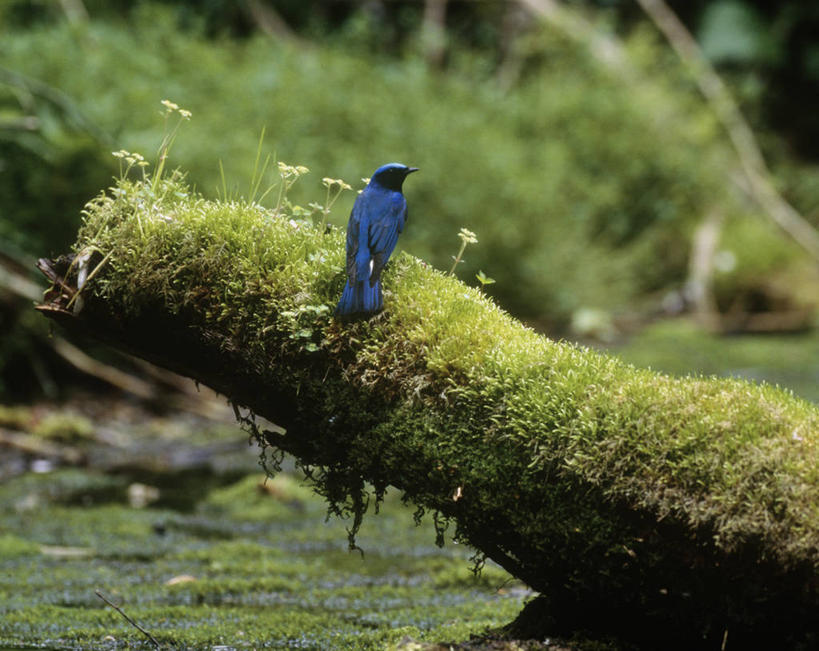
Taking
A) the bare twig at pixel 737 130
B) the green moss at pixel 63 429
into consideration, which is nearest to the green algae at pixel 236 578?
the green moss at pixel 63 429

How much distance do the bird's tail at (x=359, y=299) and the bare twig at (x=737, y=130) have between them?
1026 centimetres

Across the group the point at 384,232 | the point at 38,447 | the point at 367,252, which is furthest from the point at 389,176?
the point at 38,447

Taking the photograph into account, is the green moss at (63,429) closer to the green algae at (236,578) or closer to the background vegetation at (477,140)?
the background vegetation at (477,140)

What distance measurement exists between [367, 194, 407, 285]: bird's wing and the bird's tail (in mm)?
30

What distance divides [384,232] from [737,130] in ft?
39.8

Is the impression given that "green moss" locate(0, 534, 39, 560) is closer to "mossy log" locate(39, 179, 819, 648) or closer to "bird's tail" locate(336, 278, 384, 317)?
"mossy log" locate(39, 179, 819, 648)

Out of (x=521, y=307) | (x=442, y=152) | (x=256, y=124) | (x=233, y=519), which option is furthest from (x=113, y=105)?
(x=233, y=519)

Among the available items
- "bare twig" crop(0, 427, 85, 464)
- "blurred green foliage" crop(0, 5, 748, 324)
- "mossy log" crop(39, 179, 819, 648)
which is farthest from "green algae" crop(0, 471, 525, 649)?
"blurred green foliage" crop(0, 5, 748, 324)

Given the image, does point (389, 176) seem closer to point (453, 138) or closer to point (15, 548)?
point (15, 548)

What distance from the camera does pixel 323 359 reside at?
2.92 metres

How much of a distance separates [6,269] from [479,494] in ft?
18.7

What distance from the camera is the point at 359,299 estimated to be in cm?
285

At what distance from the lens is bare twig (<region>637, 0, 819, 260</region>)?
1255 centimetres

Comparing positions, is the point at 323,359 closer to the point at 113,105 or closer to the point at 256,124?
the point at 113,105
